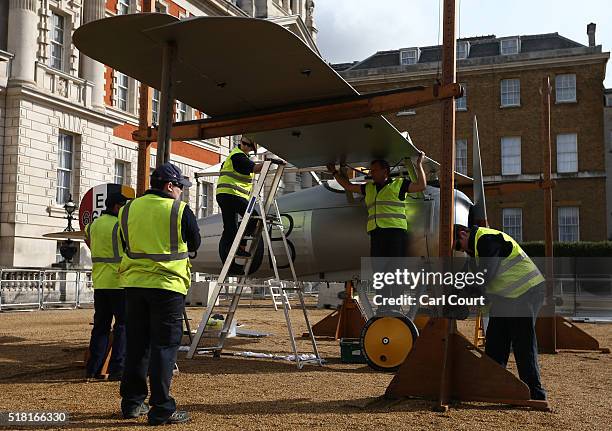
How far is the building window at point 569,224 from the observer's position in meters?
40.7

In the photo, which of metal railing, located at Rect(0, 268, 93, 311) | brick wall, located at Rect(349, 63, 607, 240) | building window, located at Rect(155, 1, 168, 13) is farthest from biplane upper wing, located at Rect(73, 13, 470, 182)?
brick wall, located at Rect(349, 63, 607, 240)

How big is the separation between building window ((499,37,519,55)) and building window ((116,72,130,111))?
25.3 meters

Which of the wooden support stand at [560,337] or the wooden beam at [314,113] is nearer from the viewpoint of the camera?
the wooden beam at [314,113]

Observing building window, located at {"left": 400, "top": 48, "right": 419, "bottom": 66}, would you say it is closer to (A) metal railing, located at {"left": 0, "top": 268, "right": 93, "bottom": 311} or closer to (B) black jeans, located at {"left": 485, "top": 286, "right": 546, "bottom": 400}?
(A) metal railing, located at {"left": 0, "top": 268, "right": 93, "bottom": 311}

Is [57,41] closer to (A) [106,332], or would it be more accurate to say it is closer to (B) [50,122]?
(B) [50,122]

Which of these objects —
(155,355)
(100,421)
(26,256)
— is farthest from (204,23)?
(26,256)

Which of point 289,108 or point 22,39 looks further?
point 22,39

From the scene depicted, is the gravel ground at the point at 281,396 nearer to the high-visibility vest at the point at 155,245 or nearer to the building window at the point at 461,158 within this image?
the high-visibility vest at the point at 155,245

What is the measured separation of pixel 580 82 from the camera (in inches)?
1628

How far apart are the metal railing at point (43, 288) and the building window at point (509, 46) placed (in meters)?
32.5

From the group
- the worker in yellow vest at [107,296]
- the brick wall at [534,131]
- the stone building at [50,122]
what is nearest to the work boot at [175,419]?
the worker in yellow vest at [107,296]

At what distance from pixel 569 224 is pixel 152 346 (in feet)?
129

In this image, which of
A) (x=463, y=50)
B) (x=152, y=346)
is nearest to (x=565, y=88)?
(x=463, y=50)

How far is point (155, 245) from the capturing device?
216 inches
